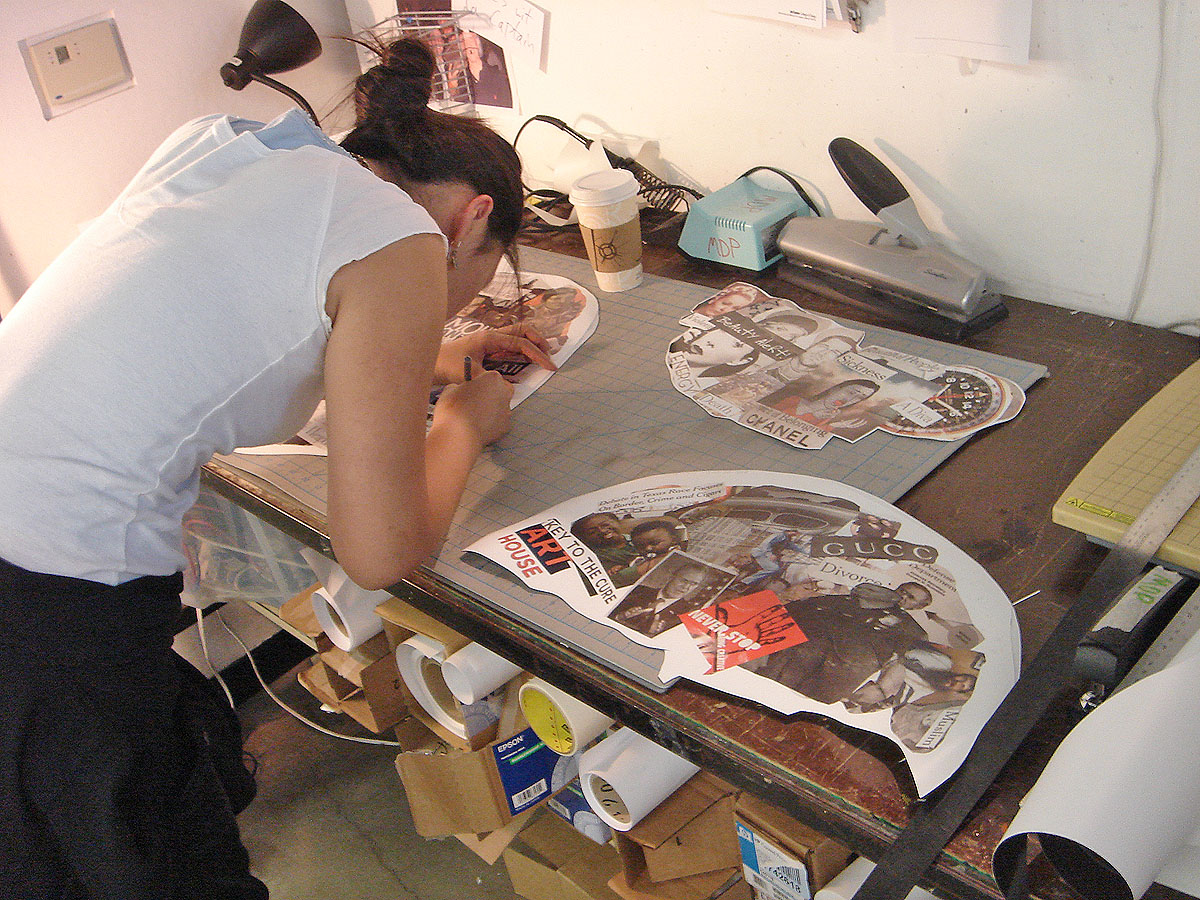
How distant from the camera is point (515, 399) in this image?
1.12 meters

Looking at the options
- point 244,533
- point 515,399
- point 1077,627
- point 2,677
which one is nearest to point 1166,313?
point 1077,627

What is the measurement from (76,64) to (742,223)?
3.48 feet

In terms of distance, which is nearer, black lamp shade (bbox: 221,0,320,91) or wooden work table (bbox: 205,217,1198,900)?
wooden work table (bbox: 205,217,1198,900)

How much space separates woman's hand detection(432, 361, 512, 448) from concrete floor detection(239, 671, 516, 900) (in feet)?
2.82

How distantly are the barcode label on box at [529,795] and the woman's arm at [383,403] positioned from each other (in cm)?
53

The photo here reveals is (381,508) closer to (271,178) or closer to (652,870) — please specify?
(271,178)

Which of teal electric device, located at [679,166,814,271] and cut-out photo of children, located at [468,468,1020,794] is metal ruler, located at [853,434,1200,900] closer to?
cut-out photo of children, located at [468,468,1020,794]

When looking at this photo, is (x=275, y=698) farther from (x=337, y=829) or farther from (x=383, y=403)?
(x=383, y=403)

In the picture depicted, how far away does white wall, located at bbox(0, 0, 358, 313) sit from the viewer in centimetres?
147

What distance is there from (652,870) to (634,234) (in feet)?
2.51

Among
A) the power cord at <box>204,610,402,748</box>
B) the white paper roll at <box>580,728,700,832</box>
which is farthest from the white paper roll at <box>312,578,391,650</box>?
the power cord at <box>204,610,402,748</box>

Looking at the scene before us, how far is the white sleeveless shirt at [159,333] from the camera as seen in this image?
2.60 ft

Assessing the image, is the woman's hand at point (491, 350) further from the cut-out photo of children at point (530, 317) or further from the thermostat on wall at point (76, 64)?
the thermostat on wall at point (76, 64)

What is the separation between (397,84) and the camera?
973mm
